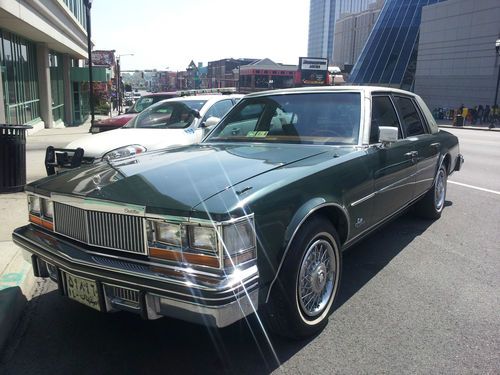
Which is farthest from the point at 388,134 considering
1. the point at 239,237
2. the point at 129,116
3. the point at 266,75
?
the point at 266,75

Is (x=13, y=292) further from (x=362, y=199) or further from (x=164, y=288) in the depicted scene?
(x=362, y=199)

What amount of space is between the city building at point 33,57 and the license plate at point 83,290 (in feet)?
37.9

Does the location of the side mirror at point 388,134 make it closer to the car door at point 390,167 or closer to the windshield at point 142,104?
the car door at point 390,167

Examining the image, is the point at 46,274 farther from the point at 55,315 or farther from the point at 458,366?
the point at 458,366

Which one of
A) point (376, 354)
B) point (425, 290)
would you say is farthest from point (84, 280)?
point (425, 290)

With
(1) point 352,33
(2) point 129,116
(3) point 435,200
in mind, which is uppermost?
(1) point 352,33

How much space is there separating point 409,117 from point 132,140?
4242 millimetres

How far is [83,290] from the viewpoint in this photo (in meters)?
2.95

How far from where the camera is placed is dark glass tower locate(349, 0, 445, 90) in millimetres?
57094

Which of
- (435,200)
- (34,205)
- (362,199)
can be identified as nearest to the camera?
(34,205)

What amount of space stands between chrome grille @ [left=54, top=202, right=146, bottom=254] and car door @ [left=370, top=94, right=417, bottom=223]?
2.25 metres

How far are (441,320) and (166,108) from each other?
6.86 metres

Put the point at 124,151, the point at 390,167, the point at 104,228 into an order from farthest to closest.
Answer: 1. the point at 124,151
2. the point at 390,167
3. the point at 104,228

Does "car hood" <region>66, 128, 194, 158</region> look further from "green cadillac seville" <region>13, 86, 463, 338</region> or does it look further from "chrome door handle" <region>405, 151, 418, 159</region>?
"chrome door handle" <region>405, 151, 418, 159</region>
